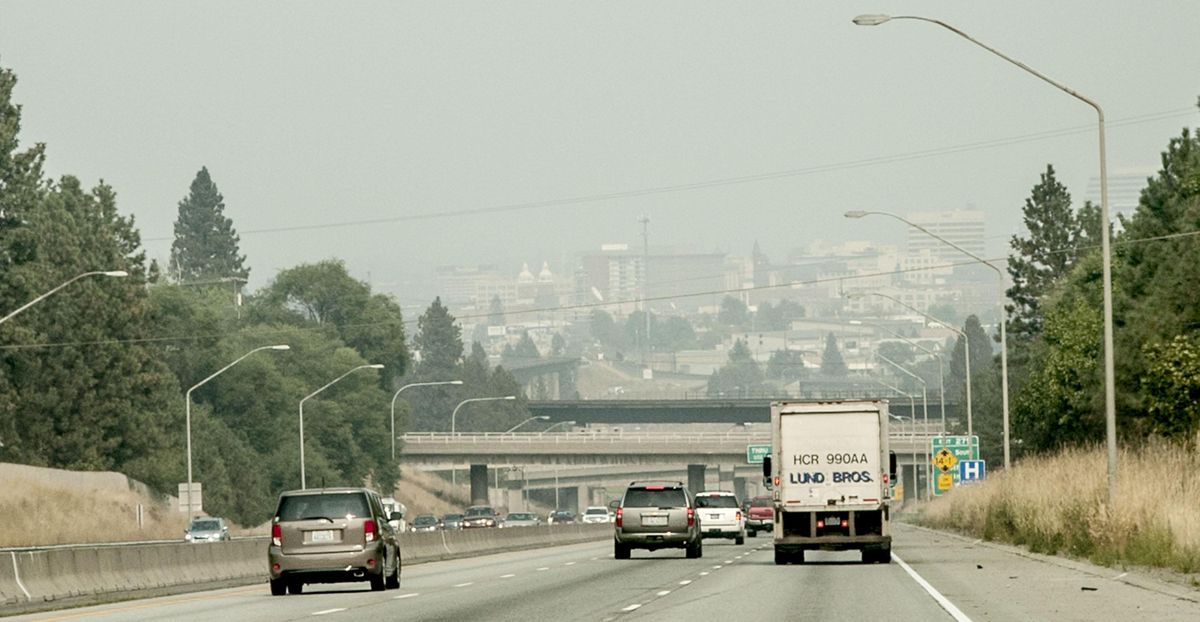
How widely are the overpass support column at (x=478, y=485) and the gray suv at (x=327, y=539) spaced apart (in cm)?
12807

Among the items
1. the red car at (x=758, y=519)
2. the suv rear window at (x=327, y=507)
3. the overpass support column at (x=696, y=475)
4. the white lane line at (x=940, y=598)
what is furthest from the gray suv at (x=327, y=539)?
the overpass support column at (x=696, y=475)

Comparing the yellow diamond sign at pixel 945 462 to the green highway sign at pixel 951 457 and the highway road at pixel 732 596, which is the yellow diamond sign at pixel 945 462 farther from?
the highway road at pixel 732 596

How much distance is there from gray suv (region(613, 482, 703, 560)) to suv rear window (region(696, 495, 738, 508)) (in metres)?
19.9

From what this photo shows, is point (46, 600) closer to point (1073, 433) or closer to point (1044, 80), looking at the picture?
point (1044, 80)

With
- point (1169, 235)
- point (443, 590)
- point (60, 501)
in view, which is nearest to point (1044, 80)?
point (443, 590)

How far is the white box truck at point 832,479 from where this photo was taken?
42.7 meters

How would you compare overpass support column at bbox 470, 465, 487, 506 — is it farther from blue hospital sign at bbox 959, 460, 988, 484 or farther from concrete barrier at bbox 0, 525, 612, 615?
concrete barrier at bbox 0, 525, 612, 615

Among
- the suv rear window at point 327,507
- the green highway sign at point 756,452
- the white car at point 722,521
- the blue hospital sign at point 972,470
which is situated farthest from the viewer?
the green highway sign at point 756,452

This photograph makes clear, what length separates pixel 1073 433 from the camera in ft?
302

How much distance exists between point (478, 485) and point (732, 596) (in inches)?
5261

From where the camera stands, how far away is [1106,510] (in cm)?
3875

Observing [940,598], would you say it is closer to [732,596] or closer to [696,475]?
[732,596]

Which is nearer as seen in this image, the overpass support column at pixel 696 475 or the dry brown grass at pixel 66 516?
the dry brown grass at pixel 66 516

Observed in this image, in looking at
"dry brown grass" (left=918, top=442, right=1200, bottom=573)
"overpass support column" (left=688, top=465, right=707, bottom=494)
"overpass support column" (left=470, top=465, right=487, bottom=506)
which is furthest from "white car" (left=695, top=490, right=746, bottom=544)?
"overpass support column" (left=688, top=465, right=707, bottom=494)
